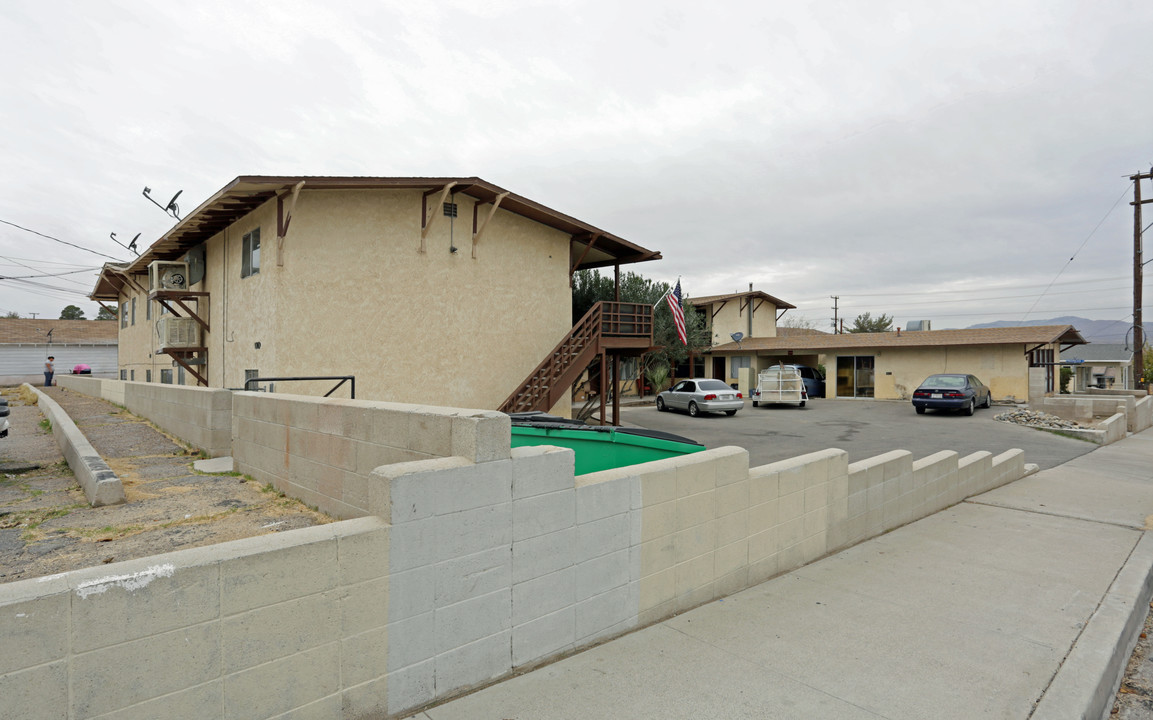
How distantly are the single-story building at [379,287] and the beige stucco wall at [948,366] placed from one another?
19.9 metres

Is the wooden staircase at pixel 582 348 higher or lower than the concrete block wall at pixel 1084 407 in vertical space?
higher

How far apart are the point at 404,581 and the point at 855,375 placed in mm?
34898

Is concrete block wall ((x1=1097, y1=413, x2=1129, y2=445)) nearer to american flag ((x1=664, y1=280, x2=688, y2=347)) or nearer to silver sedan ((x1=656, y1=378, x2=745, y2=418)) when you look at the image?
silver sedan ((x1=656, y1=378, x2=745, y2=418))

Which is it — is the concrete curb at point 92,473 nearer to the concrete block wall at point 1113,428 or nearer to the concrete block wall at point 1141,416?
the concrete block wall at point 1113,428

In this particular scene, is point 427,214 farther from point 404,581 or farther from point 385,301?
point 404,581

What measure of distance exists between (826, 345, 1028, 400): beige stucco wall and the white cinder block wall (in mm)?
28552

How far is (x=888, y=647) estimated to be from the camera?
434 centimetres

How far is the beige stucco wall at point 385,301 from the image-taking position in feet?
42.6

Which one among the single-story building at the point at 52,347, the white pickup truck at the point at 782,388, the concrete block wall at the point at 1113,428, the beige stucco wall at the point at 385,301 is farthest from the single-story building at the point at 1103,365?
the single-story building at the point at 52,347

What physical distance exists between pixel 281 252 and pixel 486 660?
37.1 feet

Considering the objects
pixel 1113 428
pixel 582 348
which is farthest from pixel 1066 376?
pixel 582 348

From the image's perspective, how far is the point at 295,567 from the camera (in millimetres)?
2891

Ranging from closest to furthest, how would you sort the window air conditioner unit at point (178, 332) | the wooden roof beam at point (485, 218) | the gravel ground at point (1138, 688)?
the gravel ground at point (1138, 688) < the wooden roof beam at point (485, 218) < the window air conditioner unit at point (178, 332)

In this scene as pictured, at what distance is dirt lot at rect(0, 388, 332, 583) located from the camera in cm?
461
